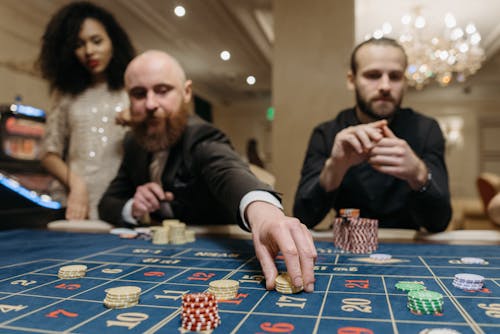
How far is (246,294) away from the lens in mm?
954

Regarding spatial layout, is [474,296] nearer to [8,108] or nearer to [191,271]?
[191,271]

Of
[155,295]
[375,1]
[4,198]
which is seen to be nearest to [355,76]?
[155,295]

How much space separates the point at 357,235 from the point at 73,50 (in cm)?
217

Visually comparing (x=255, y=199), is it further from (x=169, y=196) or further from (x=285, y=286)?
(x=169, y=196)

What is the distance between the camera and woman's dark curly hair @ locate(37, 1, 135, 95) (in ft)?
8.79

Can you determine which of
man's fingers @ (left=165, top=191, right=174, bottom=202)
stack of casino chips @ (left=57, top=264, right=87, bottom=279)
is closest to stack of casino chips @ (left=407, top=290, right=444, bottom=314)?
stack of casino chips @ (left=57, top=264, right=87, bottom=279)

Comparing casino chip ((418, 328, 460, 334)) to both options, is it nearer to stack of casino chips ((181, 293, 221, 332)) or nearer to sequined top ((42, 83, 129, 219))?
stack of casino chips ((181, 293, 221, 332))

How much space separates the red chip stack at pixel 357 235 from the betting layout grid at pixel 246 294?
0.05 metres

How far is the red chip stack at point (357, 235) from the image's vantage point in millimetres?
1444

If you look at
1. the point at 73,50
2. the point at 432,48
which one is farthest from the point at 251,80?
the point at 432,48

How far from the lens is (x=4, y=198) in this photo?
2.34m

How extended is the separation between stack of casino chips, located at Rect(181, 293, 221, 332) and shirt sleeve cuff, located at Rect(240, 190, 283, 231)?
1.83 feet

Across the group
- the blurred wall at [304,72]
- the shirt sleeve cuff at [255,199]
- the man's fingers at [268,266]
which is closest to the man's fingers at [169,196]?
the shirt sleeve cuff at [255,199]

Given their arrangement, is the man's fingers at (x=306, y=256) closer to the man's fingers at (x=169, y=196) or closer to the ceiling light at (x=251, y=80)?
the man's fingers at (x=169, y=196)
